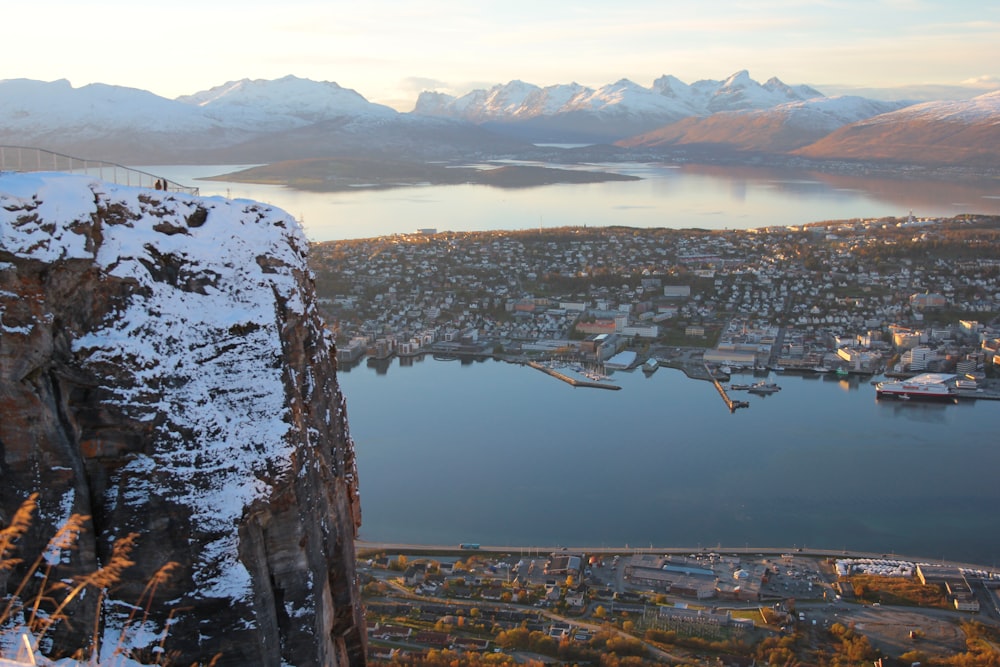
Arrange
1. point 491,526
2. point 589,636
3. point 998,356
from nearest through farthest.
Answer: point 589,636 → point 491,526 → point 998,356

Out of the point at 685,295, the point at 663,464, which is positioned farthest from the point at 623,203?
the point at 663,464

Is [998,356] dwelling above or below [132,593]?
A: below

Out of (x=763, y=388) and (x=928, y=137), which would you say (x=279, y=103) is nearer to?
(x=928, y=137)

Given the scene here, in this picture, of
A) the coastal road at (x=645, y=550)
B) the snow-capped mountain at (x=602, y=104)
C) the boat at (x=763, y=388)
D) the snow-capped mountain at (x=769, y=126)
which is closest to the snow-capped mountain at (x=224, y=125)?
the coastal road at (x=645, y=550)

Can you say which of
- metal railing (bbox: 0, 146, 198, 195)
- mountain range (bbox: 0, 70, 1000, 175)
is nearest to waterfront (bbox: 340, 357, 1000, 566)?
metal railing (bbox: 0, 146, 198, 195)

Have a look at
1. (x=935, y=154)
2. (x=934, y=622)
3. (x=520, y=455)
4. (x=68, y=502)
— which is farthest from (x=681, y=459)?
(x=935, y=154)

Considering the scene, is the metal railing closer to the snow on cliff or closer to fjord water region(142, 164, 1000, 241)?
the snow on cliff

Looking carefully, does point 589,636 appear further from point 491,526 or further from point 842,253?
point 842,253
